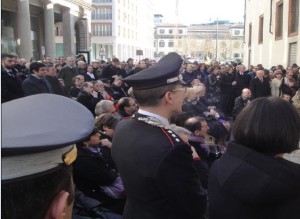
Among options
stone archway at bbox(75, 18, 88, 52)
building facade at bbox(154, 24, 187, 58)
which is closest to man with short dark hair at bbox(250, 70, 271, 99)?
stone archway at bbox(75, 18, 88, 52)

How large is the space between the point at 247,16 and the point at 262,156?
1363 inches

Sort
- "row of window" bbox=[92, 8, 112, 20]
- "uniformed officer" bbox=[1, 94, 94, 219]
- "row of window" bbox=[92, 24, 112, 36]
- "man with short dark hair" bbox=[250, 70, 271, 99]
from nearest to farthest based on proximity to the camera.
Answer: "uniformed officer" bbox=[1, 94, 94, 219], "man with short dark hair" bbox=[250, 70, 271, 99], "row of window" bbox=[92, 8, 112, 20], "row of window" bbox=[92, 24, 112, 36]

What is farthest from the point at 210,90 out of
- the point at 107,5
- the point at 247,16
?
the point at 107,5

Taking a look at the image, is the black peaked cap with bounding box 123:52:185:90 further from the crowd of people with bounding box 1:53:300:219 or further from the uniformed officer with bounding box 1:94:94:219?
the uniformed officer with bounding box 1:94:94:219

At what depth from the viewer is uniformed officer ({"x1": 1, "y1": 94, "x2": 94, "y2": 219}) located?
1.05 m

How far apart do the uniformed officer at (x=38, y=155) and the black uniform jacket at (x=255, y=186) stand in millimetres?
813

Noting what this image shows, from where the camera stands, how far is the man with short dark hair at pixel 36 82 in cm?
731

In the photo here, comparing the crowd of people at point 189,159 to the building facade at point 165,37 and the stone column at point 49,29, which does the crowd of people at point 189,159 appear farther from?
the building facade at point 165,37

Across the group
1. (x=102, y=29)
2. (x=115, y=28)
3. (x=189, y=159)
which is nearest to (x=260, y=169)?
(x=189, y=159)

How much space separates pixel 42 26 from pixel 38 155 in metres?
35.9

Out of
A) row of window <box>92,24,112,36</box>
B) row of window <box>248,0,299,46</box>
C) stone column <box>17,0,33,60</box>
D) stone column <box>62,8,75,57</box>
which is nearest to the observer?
row of window <box>248,0,299,46</box>

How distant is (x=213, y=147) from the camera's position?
5.16m

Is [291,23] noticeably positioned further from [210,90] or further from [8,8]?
[8,8]

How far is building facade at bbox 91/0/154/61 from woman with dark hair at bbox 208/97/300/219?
57.2 meters
